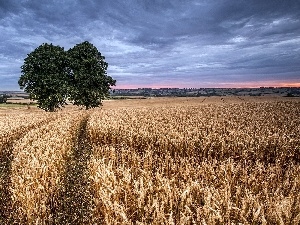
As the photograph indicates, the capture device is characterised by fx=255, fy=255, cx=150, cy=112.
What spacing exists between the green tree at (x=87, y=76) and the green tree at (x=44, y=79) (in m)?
2.63

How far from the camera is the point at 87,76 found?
49906 millimetres

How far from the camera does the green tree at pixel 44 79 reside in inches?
1758

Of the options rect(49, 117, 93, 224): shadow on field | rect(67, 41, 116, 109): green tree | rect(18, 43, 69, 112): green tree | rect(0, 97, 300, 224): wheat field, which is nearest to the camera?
rect(0, 97, 300, 224): wheat field

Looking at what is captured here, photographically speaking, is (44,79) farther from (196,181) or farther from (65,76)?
(196,181)

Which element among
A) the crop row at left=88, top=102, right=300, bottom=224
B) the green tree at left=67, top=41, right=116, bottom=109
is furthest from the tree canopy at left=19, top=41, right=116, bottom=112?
the crop row at left=88, top=102, right=300, bottom=224

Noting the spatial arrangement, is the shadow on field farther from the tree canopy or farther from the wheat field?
the tree canopy

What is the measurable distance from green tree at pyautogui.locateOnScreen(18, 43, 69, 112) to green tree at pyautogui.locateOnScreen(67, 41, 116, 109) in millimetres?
2630

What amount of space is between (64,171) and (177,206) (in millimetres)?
5642

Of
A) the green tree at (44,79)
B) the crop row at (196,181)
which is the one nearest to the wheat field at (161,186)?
the crop row at (196,181)

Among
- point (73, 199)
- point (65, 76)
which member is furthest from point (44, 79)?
point (73, 199)

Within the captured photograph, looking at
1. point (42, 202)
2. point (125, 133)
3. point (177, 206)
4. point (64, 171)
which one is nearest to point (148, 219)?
point (177, 206)

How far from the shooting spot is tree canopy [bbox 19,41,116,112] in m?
45.0

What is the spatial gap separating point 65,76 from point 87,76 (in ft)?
13.6

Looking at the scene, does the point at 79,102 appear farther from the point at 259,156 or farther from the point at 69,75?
the point at 259,156
